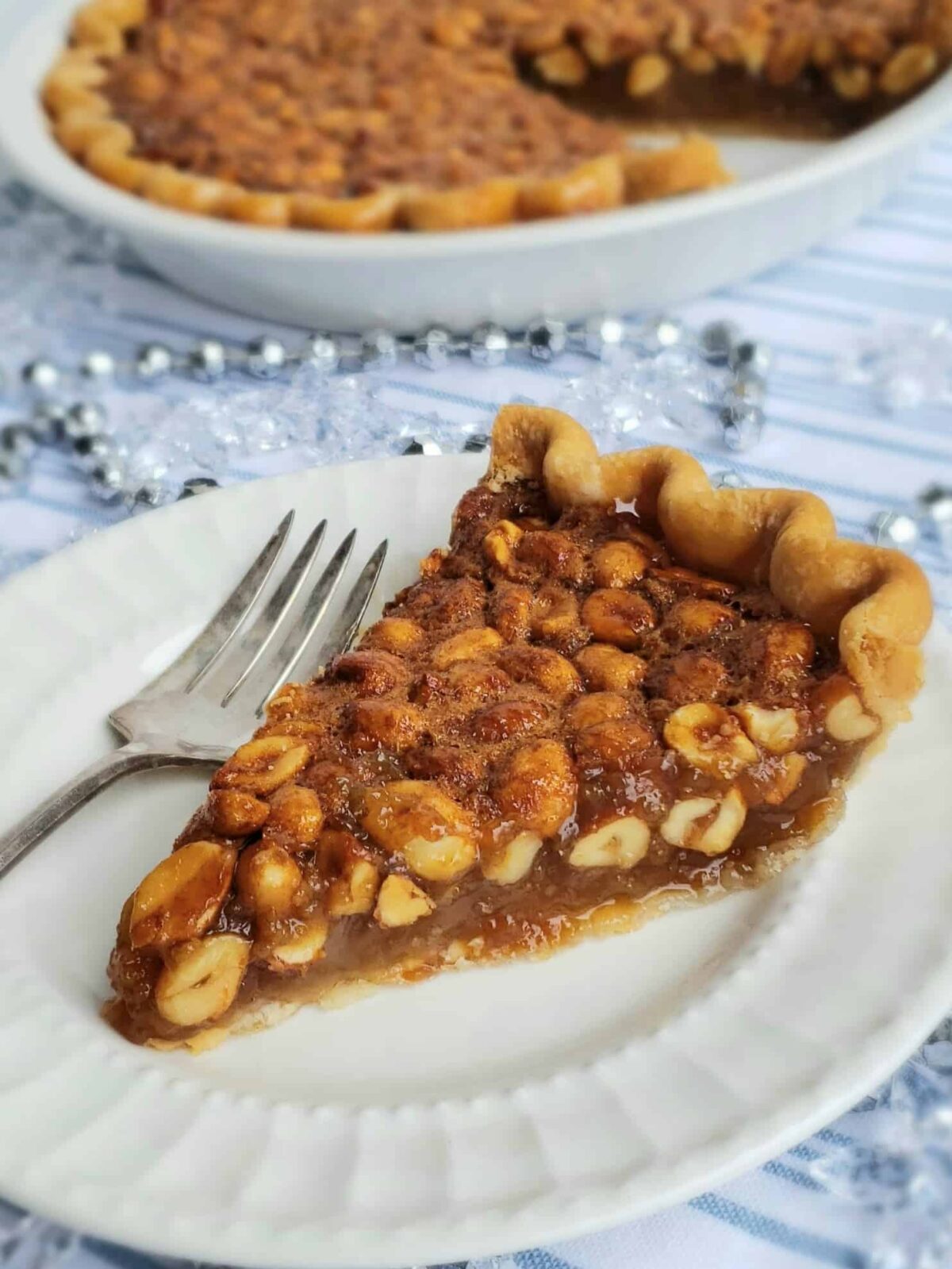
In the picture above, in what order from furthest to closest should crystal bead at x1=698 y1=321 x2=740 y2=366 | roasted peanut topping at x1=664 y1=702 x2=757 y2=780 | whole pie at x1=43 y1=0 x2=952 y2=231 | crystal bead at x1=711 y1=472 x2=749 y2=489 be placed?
whole pie at x1=43 y1=0 x2=952 y2=231
crystal bead at x1=698 y1=321 x2=740 y2=366
crystal bead at x1=711 y1=472 x2=749 y2=489
roasted peanut topping at x1=664 y1=702 x2=757 y2=780

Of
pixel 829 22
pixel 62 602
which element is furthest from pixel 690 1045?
pixel 829 22

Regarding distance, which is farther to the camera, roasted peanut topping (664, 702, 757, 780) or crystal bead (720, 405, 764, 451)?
crystal bead (720, 405, 764, 451)

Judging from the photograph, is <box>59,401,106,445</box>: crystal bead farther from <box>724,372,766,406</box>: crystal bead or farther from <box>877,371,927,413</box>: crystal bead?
<box>877,371,927,413</box>: crystal bead

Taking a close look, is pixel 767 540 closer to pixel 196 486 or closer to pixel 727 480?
pixel 727 480

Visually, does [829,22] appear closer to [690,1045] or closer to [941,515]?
[941,515]

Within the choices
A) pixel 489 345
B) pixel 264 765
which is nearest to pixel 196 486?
pixel 489 345

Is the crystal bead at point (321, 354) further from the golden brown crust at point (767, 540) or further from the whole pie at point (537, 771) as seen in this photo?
the whole pie at point (537, 771)

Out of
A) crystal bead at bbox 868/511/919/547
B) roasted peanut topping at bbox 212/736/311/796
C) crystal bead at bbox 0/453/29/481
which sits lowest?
crystal bead at bbox 868/511/919/547

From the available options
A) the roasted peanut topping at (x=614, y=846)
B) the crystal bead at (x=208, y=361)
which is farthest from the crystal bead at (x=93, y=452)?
the roasted peanut topping at (x=614, y=846)

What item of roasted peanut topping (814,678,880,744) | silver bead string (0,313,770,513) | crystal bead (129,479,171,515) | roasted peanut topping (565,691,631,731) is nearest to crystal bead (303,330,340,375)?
silver bead string (0,313,770,513)
